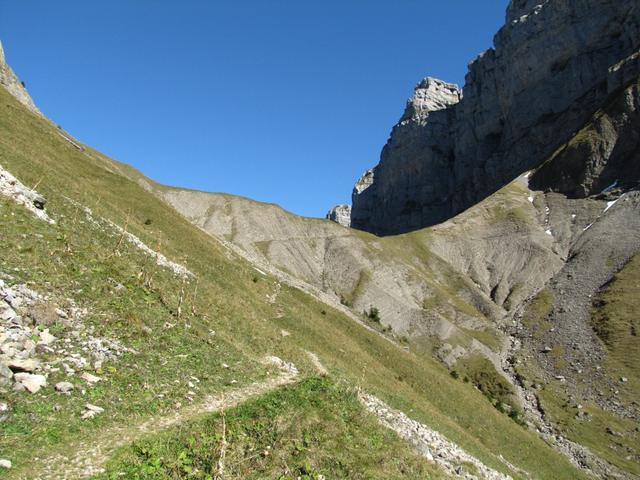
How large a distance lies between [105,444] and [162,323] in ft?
30.7

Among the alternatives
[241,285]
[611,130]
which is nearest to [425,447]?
[241,285]

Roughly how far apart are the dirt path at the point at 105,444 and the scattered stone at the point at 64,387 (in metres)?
1.88

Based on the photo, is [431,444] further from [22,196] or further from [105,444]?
[22,196]

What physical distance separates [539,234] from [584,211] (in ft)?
62.4

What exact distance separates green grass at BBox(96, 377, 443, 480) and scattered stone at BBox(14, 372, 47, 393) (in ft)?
11.6

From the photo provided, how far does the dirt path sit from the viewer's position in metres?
12.0

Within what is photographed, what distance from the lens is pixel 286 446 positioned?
52.6 ft

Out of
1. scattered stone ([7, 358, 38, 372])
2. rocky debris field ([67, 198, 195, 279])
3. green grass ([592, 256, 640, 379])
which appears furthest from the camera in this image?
green grass ([592, 256, 640, 379])

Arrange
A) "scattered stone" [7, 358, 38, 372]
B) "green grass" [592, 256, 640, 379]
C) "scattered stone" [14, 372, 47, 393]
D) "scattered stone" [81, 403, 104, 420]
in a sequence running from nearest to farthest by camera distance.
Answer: "scattered stone" [14, 372, 47, 393] → "scattered stone" [7, 358, 38, 372] → "scattered stone" [81, 403, 104, 420] → "green grass" [592, 256, 640, 379]

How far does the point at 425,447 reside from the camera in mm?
25219

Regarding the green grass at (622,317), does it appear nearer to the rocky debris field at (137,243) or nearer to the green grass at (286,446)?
the green grass at (286,446)

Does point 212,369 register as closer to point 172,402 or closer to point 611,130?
point 172,402

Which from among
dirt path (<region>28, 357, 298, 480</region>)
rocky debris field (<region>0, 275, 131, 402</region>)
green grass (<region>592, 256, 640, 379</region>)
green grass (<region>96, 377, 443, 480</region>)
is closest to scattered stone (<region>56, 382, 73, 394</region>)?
rocky debris field (<region>0, 275, 131, 402</region>)

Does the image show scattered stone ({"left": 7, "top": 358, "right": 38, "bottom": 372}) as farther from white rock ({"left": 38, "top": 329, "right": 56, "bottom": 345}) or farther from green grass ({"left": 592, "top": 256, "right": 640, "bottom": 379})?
green grass ({"left": 592, "top": 256, "right": 640, "bottom": 379})
